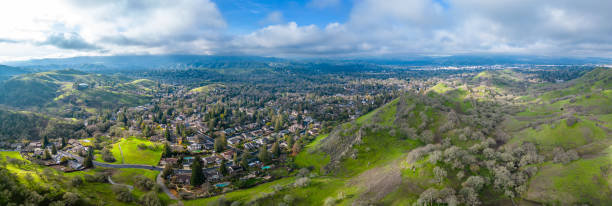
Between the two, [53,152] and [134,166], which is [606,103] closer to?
[134,166]

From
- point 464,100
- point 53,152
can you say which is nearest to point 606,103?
point 464,100

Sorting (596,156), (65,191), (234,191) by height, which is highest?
(596,156)

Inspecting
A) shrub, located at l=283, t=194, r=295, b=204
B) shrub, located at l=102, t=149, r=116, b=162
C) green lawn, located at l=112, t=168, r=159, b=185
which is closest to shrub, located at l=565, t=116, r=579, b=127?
shrub, located at l=283, t=194, r=295, b=204

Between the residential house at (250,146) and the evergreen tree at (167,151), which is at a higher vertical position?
the evergreen tree at (167,151)

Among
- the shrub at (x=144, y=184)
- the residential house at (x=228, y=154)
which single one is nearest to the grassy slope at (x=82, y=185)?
the shrub at (x=144, y=184)

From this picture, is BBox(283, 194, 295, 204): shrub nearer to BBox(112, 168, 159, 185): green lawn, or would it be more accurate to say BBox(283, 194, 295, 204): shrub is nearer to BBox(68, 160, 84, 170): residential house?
BBox(112, 168, 159, 185): green lawn

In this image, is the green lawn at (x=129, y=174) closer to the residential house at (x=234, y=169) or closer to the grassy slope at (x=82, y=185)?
the grassy slope at (x=82, y=185)

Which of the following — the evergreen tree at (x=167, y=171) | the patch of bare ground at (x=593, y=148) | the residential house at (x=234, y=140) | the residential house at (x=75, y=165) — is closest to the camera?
the patch of bare ground at (x=593, y=148)

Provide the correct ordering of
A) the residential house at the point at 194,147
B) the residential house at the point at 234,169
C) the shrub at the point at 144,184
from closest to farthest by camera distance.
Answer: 1. the shrub at the point at 144,184
2. the residential house at the point at 234,169
3. the residential house at the point at 194,147

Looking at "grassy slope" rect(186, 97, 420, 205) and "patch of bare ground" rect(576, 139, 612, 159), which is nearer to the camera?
"grassy slope" rect(186, 97, 420, 205)
